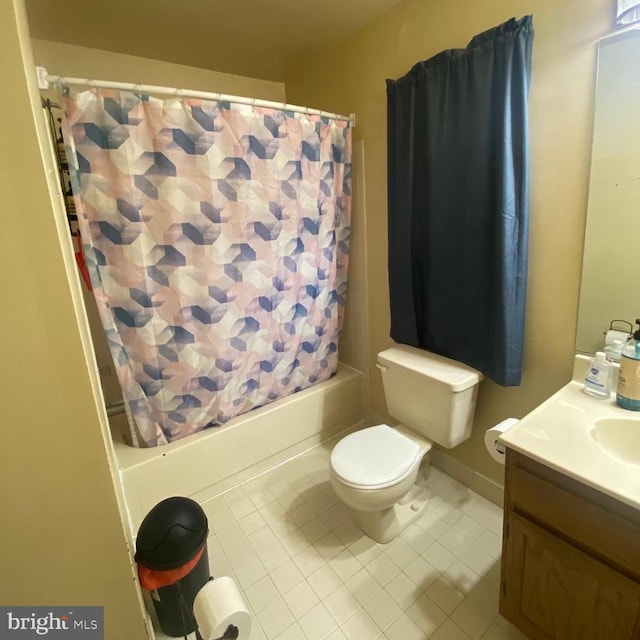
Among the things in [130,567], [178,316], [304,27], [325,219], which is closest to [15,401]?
[130,567]

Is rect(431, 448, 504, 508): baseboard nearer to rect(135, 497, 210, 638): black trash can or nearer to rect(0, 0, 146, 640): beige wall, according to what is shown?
rect(135, 497, 210, 638): black trash can

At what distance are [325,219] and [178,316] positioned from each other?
943 millimetres

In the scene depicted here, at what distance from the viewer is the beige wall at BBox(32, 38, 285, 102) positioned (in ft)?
5.82

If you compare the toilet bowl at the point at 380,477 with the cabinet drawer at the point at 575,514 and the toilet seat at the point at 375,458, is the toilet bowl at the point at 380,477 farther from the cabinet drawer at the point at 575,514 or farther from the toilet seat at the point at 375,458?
the cabinet drawer at the point at 575,514

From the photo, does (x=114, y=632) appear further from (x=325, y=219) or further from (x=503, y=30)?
(x=503, y=30)

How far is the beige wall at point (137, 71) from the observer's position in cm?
178

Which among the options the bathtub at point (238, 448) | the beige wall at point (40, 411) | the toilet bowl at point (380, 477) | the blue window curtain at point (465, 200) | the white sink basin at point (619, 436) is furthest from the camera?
the bathtub at point (238, 448)

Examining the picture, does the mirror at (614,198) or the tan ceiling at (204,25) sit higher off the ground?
the tan ceiling at (204,25)

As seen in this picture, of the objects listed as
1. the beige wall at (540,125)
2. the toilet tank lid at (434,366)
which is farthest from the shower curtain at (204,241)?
the toilet tank lid at (434,366)

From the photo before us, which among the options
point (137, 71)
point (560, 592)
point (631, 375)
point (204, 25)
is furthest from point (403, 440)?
point (137, 71)

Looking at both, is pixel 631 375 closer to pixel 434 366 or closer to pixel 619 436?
pixel 619 436
